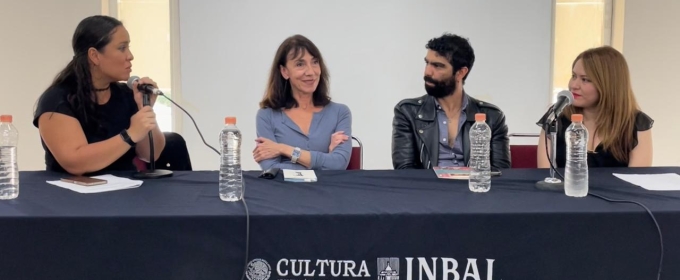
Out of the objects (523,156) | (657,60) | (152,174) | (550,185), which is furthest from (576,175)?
(657,60)

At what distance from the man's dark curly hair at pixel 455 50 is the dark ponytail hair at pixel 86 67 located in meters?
1.43

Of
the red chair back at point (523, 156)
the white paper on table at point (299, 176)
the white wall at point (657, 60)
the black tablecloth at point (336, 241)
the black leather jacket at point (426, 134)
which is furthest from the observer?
the white wall at point (657, 60)

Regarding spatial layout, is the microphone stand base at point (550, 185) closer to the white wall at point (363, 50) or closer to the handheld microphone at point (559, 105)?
the handheld microphone at point (559, 105)

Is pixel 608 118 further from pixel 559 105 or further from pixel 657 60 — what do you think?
pixel 657 60

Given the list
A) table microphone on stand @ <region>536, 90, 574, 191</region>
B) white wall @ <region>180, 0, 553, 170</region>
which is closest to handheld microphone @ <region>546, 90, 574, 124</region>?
table microphone on stand @ <region>536, 90, 574, 191</region>

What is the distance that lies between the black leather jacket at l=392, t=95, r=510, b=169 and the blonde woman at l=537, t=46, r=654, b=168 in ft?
0.78

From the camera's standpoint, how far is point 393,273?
5.37 ft

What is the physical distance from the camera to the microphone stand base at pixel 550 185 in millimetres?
1942

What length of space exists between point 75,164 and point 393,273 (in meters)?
1.22

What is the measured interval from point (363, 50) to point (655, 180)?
7.81 ft

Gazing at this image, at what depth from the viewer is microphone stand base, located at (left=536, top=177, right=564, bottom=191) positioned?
1.94 metres

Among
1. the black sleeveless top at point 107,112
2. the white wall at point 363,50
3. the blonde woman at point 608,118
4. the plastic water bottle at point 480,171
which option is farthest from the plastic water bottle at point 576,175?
the white wall at point 363,50

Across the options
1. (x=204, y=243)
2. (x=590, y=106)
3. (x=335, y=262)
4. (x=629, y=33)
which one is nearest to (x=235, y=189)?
(x=204, y=243)

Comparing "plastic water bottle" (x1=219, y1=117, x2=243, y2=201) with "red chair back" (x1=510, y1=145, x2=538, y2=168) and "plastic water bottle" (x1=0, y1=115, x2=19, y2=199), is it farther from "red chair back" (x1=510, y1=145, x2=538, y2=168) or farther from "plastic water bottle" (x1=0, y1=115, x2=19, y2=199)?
"red chair back" (x1=510, y1=145, x2=538, y2=168)
